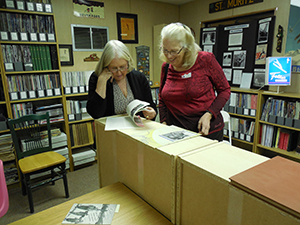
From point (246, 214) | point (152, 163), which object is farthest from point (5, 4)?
point (246, 214)

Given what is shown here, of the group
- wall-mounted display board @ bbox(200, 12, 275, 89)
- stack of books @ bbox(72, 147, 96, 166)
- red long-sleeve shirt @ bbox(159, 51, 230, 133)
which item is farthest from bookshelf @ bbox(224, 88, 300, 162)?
stack of books @ bbox(72, 147, 96, 166)

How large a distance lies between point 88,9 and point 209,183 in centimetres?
341

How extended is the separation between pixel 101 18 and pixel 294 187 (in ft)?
11.8

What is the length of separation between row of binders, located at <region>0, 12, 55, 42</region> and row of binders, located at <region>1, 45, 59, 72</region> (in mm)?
107

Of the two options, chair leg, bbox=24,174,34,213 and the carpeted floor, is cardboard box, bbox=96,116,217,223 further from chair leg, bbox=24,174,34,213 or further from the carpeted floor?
the carpeted floor

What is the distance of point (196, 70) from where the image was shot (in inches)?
55.8

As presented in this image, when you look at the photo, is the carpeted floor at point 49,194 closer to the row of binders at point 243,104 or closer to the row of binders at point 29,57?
the row of binders at point 29,57

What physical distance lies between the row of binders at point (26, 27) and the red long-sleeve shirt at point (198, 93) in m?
2.11

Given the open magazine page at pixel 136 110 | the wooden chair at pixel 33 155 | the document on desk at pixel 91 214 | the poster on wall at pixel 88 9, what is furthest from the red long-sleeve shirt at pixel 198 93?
the poster on wall at pixel 88 9

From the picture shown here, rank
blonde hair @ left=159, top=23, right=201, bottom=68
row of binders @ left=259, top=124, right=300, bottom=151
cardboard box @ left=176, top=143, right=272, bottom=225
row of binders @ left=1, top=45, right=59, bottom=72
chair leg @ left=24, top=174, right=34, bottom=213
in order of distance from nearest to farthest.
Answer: cardboard box @ left=176, top=143, right=272, bottom=225 < blonde hair @ left=159, top=23, right=201, bottom=68 < chair leg @ left=24, top=174, right=34, bottom=213 < row of binders @ left=1, top=45, right=59, bottom=72 < row of binders @ left=259, top=124, right=300, bottom=151

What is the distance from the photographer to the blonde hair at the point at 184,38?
1.31 m

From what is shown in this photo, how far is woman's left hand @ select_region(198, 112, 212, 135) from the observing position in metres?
1.36

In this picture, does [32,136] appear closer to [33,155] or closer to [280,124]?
[33,155]

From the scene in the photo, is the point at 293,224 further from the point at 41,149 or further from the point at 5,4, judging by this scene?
the point at 5,4
